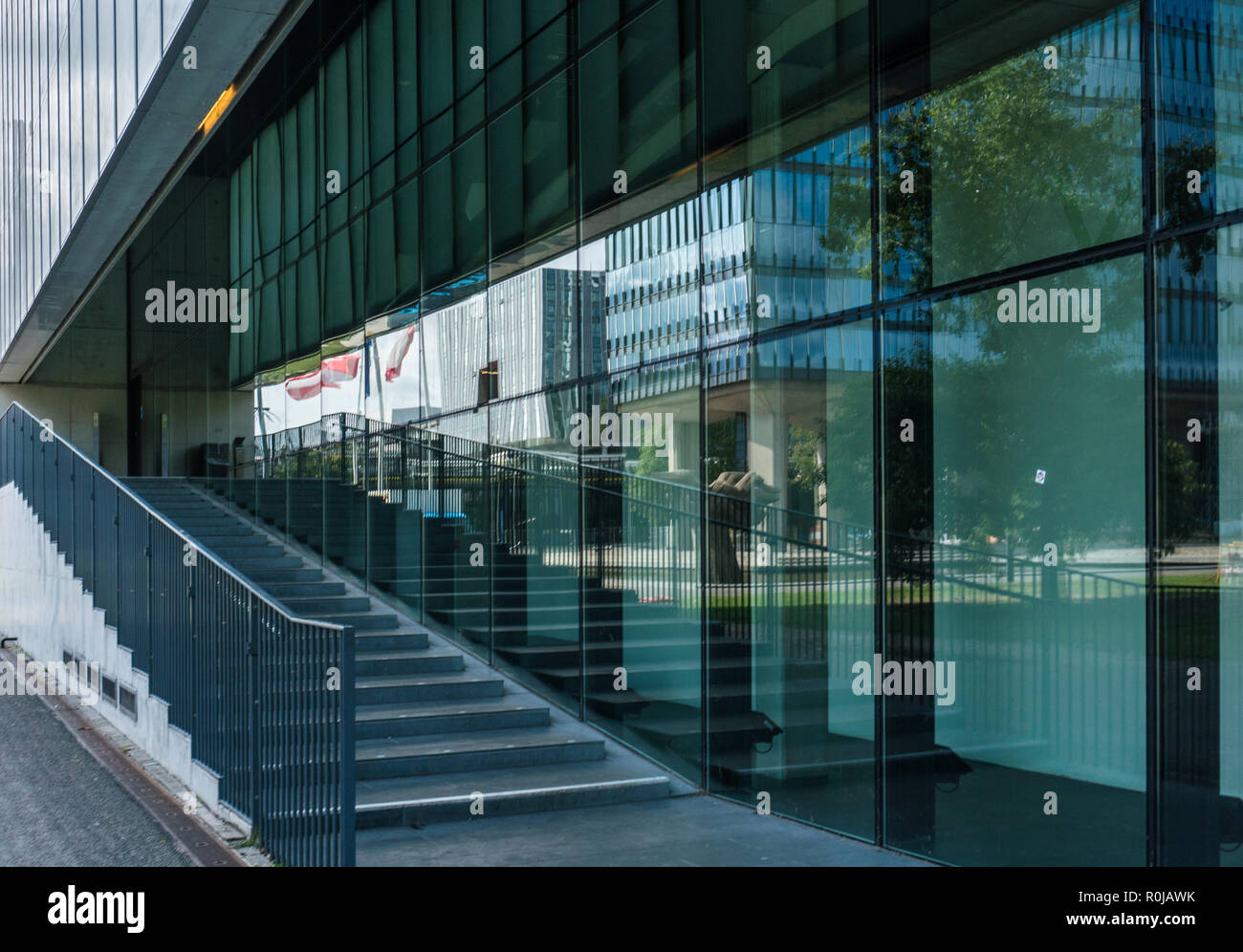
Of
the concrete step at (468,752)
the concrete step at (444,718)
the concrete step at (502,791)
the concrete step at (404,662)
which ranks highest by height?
the concrete step at (404,662)

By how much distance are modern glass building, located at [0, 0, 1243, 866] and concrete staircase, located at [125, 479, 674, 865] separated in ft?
1.19

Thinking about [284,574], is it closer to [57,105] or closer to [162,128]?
[162,128]

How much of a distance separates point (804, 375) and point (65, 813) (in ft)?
18.7

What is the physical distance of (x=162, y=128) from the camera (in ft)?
38.0

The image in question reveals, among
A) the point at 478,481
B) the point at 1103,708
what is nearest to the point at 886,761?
the point at 1103,708

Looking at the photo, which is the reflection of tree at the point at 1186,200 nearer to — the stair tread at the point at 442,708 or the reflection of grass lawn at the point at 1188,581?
the reflection of grass lawn at the point at 1188,581

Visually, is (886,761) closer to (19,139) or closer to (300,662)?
(300,662)

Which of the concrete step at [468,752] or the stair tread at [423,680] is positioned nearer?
the concrete step at [468,752]

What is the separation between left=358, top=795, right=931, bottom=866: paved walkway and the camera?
6.86 metres

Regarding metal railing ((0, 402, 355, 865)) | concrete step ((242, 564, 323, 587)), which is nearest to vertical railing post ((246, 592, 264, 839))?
metal railing ((0, 402, 355, 865))

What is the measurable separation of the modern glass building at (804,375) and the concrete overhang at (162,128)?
0.12 metres

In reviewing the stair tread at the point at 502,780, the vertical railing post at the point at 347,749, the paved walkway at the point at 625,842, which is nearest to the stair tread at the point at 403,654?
the stair tread at the point at 502,780

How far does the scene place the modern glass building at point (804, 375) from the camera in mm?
5547

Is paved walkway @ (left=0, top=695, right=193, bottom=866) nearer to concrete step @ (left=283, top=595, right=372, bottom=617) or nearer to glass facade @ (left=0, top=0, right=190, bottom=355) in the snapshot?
concrete step @ (left=283, top=595, right=372, bottom=617)
